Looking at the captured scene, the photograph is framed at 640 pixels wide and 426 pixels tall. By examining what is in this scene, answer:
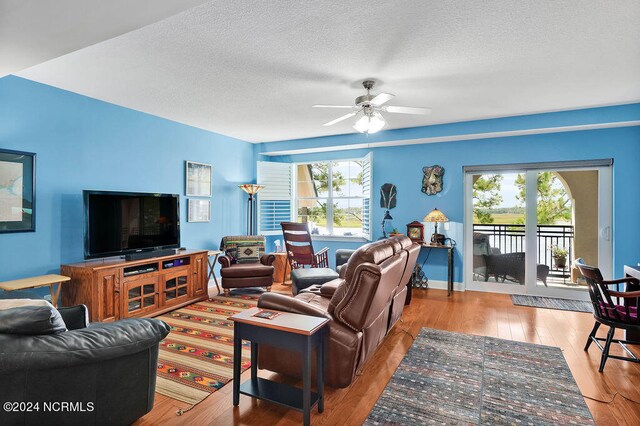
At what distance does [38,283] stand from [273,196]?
4.15 metres

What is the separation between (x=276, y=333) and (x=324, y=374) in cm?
62

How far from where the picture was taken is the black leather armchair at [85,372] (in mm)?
1667

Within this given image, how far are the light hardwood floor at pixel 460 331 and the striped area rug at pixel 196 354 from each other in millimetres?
128

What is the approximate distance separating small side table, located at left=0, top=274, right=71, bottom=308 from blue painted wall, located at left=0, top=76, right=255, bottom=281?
0.72 feet

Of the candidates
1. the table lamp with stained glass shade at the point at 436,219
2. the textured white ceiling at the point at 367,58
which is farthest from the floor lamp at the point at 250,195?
the table lamp with stained glass shade at the point at 436,219

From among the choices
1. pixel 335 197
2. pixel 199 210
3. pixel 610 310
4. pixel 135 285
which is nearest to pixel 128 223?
pixel 135 285

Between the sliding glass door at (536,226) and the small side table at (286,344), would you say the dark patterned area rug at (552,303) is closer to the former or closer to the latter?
the sliding glass door at (536,226)

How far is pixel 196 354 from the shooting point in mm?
3053

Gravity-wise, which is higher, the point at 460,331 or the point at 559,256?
the point at 559,256

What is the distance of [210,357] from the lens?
3.00 metres

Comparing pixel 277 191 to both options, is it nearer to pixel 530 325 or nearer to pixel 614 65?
pixel 530 325

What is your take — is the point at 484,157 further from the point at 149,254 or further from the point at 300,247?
the point at 149,254

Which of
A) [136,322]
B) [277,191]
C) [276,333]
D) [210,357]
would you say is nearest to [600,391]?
[276,333]

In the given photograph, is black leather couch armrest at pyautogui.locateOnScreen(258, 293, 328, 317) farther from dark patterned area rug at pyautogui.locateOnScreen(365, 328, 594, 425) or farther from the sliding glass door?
the sliding glass door
